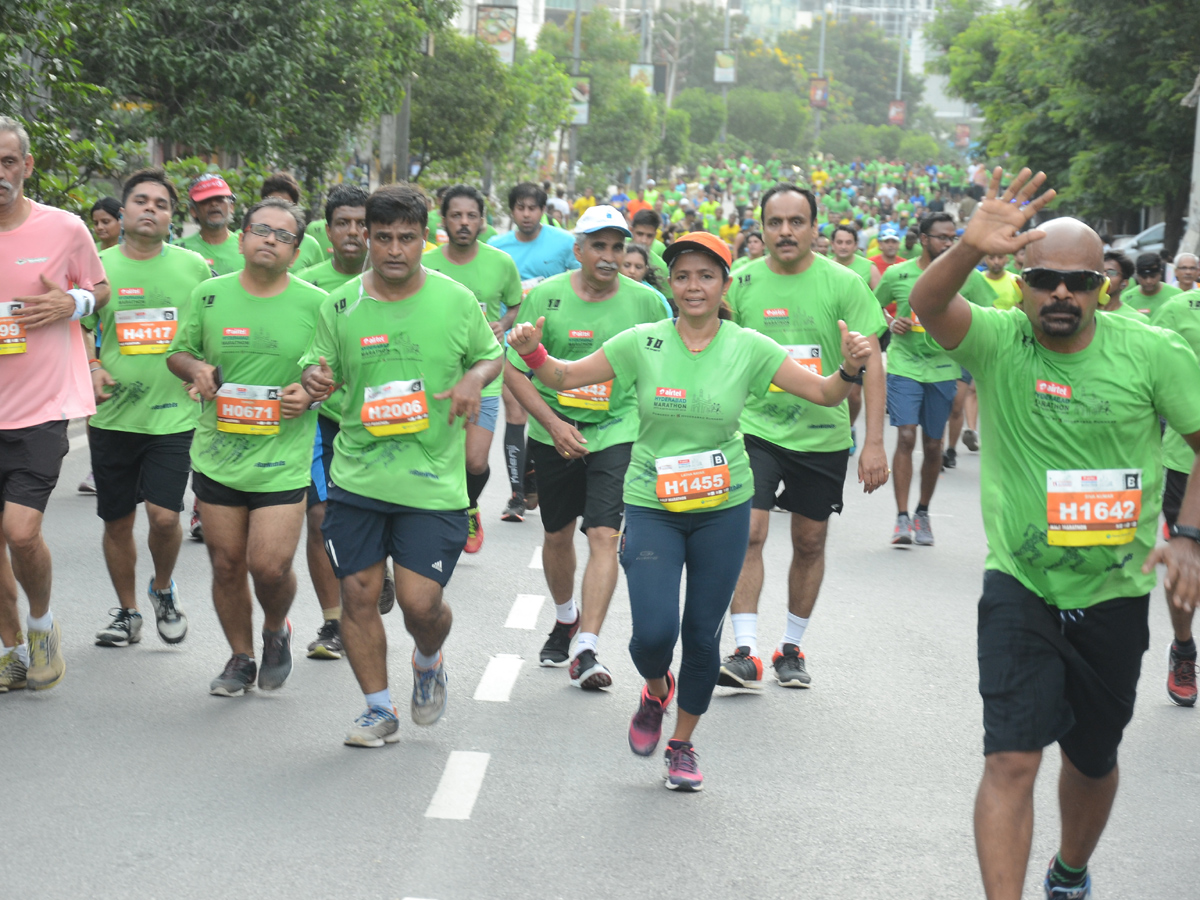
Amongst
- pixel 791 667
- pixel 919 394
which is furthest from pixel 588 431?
pixel 919 394

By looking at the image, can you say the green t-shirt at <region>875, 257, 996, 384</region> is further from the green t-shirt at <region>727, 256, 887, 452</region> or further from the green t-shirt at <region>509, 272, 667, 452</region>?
the green t-shirt at <region>509, 272, 667, 452</region>

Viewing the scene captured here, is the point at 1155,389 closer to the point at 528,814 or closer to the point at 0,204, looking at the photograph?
the point at 528,814

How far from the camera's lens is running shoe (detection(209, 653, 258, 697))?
268 inches

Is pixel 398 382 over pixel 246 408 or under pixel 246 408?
over

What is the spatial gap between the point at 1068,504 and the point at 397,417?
251 cm

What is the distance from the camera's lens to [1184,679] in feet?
24.0

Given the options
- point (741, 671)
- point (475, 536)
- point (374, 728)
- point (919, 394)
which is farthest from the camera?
point (919, 394)

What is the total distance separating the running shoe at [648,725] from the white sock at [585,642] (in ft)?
3.99

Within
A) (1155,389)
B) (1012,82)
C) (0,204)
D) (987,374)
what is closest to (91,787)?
(0,204)

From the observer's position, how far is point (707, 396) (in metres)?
5.77

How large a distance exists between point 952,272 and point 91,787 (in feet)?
11.1

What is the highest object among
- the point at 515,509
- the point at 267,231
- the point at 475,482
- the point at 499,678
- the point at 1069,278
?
the point at 1069,278

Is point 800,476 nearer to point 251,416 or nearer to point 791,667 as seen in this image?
point 791,667

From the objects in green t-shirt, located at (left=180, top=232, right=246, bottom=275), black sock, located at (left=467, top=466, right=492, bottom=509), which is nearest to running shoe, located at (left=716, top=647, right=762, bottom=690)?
black sock, located at (left=467, top=466, right=492, bottom=509)
